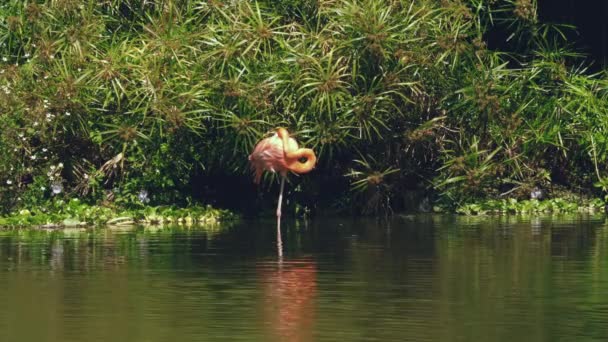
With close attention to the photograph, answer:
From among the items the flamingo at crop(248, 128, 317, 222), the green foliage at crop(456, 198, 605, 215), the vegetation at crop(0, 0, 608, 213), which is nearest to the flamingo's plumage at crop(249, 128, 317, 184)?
the flamingo at crop(248, 128, 317, 222)

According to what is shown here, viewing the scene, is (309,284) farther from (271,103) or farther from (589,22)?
(589,22)

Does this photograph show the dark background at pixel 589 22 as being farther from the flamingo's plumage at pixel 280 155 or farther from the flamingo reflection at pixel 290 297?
the flamingo reflection at pixel 290 297

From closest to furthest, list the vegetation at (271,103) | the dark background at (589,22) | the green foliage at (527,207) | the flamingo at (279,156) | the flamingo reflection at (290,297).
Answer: the flamingo reflection at (290,297)
the flamingo at (279,156)
the vegetation at (271,103)
the green foliage at (527,207)
the dark background at (589,22)

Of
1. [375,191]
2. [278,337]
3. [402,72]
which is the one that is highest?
[402,72]

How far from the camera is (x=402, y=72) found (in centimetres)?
1969

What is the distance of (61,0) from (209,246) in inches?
214

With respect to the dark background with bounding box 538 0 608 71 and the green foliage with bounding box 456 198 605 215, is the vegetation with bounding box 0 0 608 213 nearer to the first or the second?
the green foliage with bounding box 456 198 605 215

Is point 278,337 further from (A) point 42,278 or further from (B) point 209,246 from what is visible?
(B) point 209,246

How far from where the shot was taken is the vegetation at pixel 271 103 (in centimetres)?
1934

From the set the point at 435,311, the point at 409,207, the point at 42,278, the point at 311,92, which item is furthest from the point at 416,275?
the point at 409,207

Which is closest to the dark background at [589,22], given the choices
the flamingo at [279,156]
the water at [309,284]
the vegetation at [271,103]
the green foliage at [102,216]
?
the vegetation at [271,103]

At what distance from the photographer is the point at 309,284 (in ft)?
41.8

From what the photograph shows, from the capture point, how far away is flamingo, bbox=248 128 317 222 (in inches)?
720

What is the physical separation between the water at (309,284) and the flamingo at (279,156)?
2.49 feet
